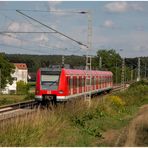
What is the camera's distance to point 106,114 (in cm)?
2731

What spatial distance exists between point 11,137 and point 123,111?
18.8 m

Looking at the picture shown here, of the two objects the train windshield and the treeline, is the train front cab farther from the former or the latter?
the treeline

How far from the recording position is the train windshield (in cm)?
3256

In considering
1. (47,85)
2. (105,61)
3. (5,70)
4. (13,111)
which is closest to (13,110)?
(13,111)

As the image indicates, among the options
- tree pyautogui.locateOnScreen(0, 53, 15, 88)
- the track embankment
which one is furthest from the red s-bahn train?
tree pyautogui.locateOnScreen(0, 53, 15, 88)

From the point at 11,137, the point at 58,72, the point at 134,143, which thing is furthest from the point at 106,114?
the point at 11,137

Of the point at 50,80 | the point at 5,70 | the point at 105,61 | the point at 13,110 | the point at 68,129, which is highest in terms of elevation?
the point at 105,61

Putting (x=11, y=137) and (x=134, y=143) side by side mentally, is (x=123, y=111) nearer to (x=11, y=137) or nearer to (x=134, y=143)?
(x=134, y=143)

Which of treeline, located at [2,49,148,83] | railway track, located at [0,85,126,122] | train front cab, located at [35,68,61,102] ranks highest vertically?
treeline, located at [2,49,148,83]

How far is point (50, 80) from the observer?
32.8 m

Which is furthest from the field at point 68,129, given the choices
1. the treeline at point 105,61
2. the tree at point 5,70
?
the tree at point 5,70

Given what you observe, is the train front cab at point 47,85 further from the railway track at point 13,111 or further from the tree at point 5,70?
the tree at point 5,70

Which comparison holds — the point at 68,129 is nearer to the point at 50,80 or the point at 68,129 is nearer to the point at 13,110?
the point at 13,110

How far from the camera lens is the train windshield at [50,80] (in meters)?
32.6
